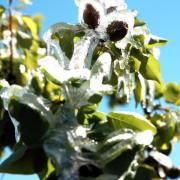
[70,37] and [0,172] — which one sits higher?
[70,37]

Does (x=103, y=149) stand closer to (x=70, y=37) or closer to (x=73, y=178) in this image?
A: (x=73, y=178)

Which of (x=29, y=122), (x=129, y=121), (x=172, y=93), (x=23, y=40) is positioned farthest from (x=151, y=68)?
(x=23, y=40)

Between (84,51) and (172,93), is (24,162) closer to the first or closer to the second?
(84,51)

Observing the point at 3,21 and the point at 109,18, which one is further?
the point at 3,21

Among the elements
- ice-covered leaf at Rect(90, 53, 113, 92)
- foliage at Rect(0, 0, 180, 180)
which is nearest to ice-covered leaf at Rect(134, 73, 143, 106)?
foliage at Rect(0, 0, 180, 180)

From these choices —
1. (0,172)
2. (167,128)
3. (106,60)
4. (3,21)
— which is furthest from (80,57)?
(3,21)

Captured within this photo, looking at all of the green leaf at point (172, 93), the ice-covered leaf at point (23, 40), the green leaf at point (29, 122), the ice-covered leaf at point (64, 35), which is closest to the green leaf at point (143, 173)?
the green leaf at point (29, 122)

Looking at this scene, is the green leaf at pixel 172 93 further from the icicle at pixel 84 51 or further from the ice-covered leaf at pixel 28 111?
the ice-covered leaf at pixel 28 111
